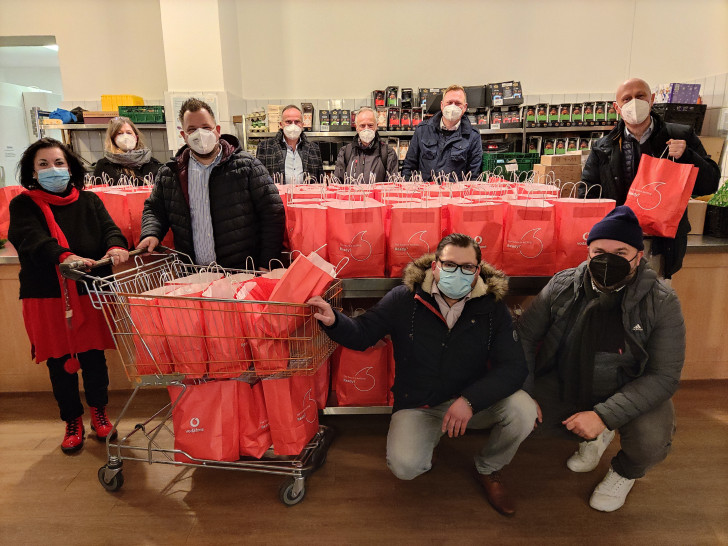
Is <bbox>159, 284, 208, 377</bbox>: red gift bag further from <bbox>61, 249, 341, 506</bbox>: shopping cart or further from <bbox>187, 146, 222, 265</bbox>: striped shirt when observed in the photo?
<bbox>187, 146, 222, 265</bbox>: striped shirt

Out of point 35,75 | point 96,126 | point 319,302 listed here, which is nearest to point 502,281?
point 319,302

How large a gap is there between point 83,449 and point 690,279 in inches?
145

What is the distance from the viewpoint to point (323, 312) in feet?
6.12

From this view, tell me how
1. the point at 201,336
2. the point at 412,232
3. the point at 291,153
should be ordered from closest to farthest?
the point at 201,336, the point at 412,232, the point at 291,153

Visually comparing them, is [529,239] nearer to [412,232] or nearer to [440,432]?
[412,232]

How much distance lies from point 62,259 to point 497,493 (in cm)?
226

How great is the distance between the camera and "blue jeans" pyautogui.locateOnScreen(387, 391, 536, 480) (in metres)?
1.97

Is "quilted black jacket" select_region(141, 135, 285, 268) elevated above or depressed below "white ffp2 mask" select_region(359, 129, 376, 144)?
below

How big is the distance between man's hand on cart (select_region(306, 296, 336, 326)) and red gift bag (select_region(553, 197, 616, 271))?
3.98 feet

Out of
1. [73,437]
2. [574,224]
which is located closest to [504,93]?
[574,224]

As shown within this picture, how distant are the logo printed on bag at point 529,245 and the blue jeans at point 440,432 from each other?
2.22 ft

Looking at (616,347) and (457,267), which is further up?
(457,267)

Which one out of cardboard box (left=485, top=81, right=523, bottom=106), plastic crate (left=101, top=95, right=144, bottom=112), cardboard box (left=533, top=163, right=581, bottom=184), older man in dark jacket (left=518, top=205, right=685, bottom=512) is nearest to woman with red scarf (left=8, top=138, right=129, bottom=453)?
older man in dark jacket (left=518, top=205, right=685, bottom=512)

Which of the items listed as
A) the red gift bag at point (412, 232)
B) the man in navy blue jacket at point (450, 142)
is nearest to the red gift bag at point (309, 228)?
the red gift bag at point (412, 232)
